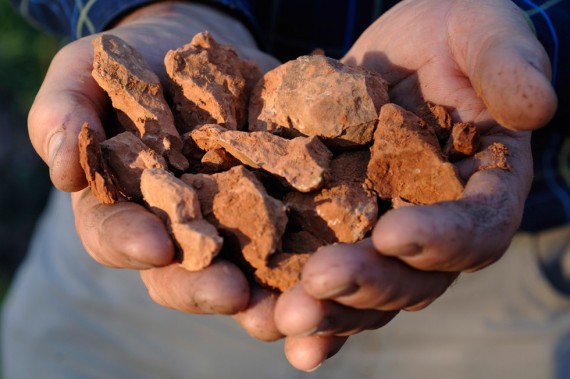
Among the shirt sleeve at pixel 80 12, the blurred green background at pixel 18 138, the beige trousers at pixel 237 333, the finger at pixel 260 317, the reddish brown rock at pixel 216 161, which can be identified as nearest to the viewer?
the finger at pixel 260 317

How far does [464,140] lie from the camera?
68.1 inches

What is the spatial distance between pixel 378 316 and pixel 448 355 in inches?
60.3

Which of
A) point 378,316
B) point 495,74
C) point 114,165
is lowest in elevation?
point 378,316

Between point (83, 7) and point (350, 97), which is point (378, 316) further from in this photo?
point (83, 7)

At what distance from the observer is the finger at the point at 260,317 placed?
1.40 m

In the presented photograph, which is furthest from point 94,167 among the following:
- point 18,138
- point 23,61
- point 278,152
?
point 23,61

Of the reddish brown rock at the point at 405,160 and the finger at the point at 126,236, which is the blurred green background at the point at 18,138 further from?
the reddish brown rock at the point at 405,160

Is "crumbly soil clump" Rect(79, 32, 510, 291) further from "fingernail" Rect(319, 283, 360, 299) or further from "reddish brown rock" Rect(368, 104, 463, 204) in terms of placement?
"fingernail" Rect(319, 283, 360, 299)

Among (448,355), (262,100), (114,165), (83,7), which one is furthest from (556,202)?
(83,7)

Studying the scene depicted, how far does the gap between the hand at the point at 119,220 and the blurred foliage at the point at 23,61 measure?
10.5ft

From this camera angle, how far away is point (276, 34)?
2.72m

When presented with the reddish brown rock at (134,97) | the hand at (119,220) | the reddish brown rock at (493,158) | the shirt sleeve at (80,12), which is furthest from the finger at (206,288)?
the shirt sleeve at (80,12)

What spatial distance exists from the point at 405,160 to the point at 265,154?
0.42 metres

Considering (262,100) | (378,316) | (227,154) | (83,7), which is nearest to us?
(378,316)
